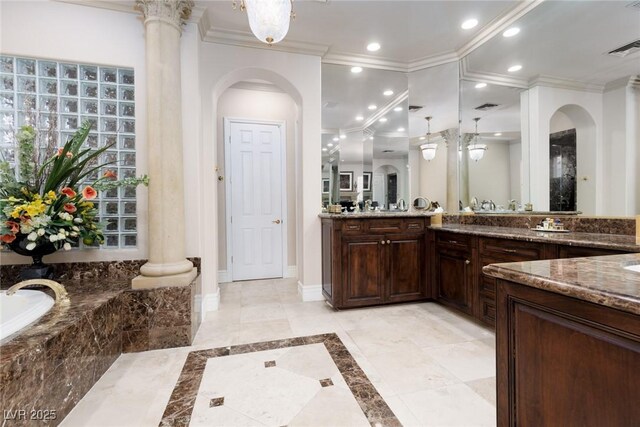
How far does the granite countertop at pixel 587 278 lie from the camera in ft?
2.15

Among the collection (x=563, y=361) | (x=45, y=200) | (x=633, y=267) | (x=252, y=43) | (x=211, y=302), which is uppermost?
(x=252, y=43)

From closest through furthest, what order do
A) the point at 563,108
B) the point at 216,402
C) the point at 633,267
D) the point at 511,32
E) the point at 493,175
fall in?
1. the point at 633,267
2. the point at 216,402
3. the point at 563,108
4. the point at 511,32
5. the point at 493,175

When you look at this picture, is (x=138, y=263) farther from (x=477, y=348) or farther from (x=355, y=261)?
(x=477, y=348)

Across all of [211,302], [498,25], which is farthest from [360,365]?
[498,25]

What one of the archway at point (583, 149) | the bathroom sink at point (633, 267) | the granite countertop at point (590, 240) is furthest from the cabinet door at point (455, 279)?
the bathroom sink at point (633, 267)

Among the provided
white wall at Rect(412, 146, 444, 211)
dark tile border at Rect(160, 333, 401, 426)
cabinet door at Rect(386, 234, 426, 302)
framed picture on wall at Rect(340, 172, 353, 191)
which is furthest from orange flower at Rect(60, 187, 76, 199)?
white wall at Rect(412, 146, 444, 211)

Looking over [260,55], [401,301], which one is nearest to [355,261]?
[401,301]

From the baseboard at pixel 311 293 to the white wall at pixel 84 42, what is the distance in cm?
166

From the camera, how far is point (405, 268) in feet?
9.91

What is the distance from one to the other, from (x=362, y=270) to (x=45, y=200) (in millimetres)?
2667

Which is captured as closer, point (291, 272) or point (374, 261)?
point (374, 261)

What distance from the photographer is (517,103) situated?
2707mm

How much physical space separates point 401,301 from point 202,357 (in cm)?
200

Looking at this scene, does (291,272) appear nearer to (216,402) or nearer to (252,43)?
(216,402)
